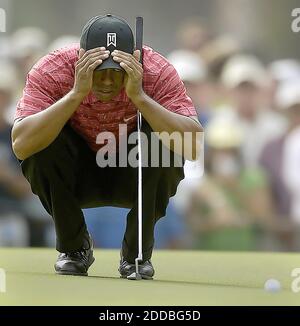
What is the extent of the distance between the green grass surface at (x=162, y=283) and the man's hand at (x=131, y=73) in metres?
0.74

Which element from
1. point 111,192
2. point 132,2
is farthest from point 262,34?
point 111,192

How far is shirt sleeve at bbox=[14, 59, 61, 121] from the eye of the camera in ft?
14.9

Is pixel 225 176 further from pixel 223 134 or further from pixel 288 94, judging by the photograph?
pixel 288 94

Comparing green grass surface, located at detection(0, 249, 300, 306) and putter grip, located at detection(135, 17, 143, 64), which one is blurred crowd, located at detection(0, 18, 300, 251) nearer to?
green grass surface, located at detection(0, 249, 300, 306)

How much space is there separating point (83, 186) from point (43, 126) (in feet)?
1.96

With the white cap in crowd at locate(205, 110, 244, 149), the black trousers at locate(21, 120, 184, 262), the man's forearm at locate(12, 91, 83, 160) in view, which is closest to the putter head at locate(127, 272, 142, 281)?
the black trousers at locate(21, 120, 184, 262)

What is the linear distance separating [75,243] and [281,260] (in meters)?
1.69

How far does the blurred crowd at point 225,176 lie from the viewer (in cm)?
696

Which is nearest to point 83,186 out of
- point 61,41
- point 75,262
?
point 75,262

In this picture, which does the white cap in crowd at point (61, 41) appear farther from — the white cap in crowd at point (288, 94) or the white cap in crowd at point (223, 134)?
the white cap in crowd at point (288, 94)

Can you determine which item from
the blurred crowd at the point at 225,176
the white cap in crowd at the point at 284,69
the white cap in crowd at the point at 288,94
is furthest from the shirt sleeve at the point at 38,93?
the white cap in crowd at the point at 284,69

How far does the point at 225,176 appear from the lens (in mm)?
6977

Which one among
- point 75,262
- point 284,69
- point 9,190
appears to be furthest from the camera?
point 284,69
